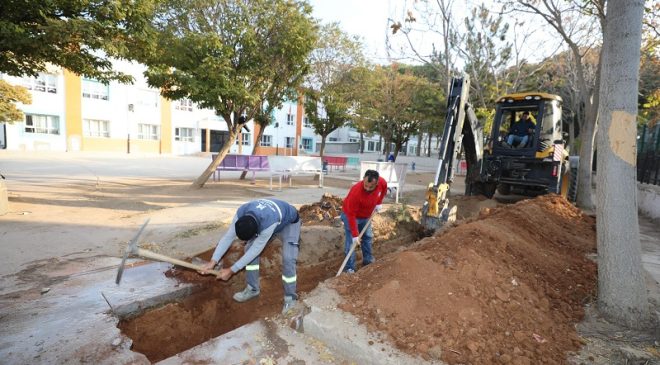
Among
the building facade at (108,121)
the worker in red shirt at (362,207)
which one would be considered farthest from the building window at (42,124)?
the worker in red shirt at (362,207)

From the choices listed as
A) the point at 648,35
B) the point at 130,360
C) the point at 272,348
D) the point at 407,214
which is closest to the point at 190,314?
the point at 130,360

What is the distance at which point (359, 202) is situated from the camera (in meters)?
4.91

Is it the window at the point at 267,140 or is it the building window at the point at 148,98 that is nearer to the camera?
the building window at the point at 148,98

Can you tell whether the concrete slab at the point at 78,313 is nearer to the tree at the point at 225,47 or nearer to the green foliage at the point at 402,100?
the tree at the point at 225,47

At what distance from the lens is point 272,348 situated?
2.84 metres

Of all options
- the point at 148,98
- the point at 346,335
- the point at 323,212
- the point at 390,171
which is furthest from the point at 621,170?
the point at 148,98

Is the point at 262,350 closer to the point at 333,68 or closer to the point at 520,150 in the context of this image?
the point at 520,150

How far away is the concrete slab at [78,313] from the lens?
2771 mm

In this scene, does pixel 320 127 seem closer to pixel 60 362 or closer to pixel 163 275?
pixel 163 275

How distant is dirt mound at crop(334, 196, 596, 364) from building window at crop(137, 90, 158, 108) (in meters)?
32.1

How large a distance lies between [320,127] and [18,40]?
13.3 metres

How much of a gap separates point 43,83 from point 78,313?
2998cm

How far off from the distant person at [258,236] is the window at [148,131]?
1234 inches

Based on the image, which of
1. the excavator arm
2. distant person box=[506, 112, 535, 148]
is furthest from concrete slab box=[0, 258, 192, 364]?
distant person box=[506, 112, 535, 148]
